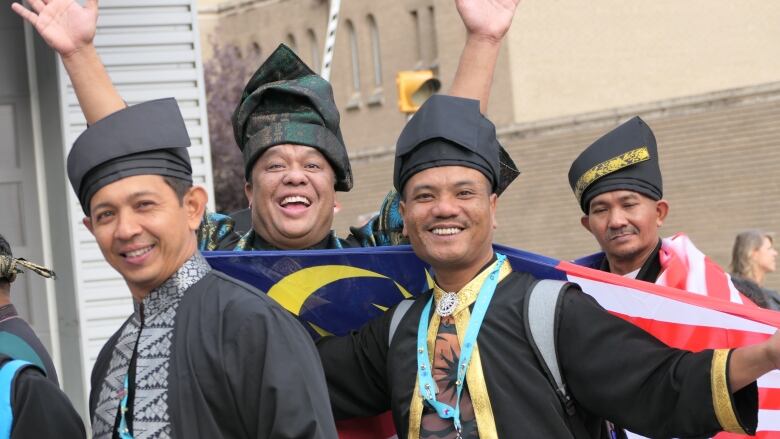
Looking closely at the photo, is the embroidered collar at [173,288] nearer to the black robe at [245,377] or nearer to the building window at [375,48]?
the black robe at [245,377]

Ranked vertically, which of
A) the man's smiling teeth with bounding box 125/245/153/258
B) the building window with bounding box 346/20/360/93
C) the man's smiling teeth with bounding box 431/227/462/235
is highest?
the building window with bounding box 346/20/360/93

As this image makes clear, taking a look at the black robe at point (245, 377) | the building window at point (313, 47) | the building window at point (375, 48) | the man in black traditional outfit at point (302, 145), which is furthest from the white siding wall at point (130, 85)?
the building window at point (313, 47)

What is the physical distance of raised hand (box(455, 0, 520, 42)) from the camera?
15.6 feet

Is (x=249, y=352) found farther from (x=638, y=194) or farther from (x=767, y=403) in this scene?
(x=638, y=194)

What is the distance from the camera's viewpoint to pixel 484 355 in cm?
410

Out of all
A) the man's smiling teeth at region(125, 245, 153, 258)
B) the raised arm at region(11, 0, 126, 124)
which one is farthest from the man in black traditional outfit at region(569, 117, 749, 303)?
the man's smiling teeth at region(125, 245, 153, 258)

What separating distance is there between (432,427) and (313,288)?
3.00 feet

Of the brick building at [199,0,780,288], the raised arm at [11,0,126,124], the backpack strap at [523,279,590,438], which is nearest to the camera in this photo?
the backpack strap at [523,279,590,438]

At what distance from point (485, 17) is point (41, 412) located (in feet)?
6.27

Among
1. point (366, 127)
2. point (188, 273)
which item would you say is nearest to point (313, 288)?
point (188, 273)

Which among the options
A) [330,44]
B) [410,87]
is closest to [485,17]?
[330,44]

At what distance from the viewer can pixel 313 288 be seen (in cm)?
488

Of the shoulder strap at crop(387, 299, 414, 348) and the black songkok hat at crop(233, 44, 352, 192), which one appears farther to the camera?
the black songkok hat at crop(233, 44, 352, 192)

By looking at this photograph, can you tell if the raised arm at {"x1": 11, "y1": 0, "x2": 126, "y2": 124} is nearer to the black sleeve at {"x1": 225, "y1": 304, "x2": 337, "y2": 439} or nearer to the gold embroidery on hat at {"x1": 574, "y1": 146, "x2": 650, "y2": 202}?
the black sleeve at {"x1": 225, "y1": 304, "x2": 337, "y2": 439}
